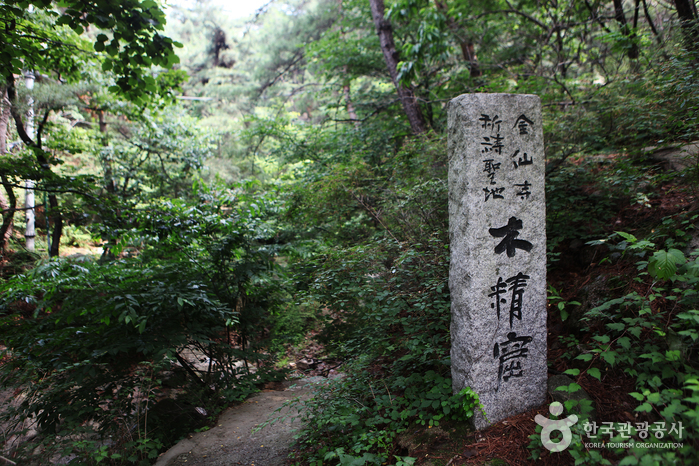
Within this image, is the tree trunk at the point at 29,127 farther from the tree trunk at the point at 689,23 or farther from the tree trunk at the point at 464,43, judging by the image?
the tree trunk at the point at 689,23

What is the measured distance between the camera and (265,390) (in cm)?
513

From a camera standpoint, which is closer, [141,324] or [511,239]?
[511,239]

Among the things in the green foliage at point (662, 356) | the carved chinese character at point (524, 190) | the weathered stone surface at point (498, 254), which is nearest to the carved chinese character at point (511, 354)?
the weathered stone surface at point (498, 254)

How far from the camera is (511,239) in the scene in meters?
2.45

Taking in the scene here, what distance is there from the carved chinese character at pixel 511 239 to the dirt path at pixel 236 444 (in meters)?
1.98

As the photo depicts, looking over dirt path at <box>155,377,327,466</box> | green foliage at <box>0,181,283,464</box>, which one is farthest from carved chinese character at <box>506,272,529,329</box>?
green foliage at <box>0,181,283,464</box>

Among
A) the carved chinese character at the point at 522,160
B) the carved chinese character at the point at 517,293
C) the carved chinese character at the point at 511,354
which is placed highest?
the carved chinese character at the point at 522,160

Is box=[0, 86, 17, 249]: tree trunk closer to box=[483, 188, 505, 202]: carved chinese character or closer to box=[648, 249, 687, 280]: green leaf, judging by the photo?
box=[483, 188, 505, 202]: carved chinese character

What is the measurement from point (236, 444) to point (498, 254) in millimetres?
2918

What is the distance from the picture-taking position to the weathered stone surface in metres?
2.40

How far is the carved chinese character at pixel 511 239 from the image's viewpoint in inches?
95.5

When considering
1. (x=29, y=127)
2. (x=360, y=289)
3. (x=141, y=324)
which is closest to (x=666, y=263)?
(x=360, y=289)

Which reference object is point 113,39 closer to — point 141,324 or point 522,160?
point 141,324

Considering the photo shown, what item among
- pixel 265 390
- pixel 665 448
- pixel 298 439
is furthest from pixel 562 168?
pixel 265 390
